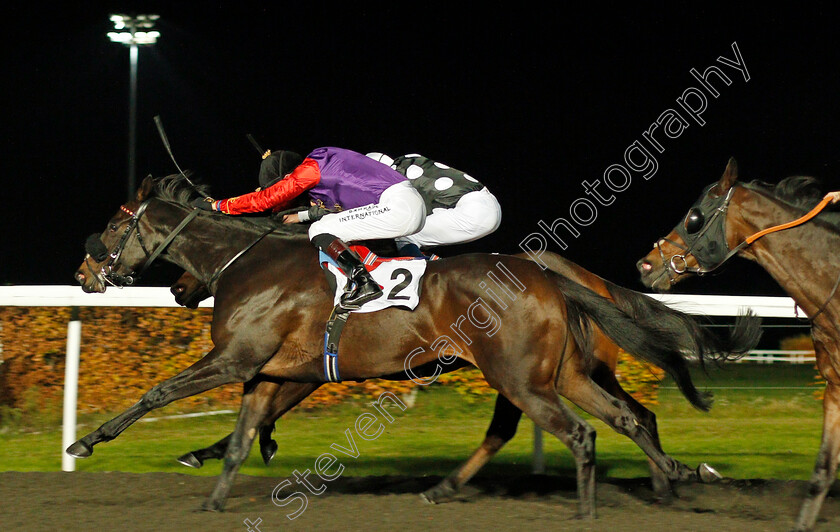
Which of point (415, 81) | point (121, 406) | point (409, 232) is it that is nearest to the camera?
point (409, 232)

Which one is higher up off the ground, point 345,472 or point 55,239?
point 345,472

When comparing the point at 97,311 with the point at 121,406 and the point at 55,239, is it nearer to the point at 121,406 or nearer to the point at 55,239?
the point at 121,406

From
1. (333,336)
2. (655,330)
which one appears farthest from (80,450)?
(655,330)

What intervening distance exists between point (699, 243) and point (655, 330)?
44 cm

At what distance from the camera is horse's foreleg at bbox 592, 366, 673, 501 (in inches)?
157

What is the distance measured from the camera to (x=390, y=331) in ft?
12.1

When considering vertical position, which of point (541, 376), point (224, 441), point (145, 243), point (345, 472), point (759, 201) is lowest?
point (345, 472)

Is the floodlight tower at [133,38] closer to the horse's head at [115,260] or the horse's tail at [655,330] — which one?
the horse's head at [115,260]

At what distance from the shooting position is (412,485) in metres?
4.24

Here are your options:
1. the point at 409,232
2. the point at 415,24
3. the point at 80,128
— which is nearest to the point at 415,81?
the point at 415,24

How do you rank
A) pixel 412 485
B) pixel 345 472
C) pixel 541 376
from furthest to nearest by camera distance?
pixel 345 472
pixel 412 485
pixel 541 376

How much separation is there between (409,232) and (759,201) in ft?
4.88

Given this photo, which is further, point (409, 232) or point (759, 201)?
point (409, 232)

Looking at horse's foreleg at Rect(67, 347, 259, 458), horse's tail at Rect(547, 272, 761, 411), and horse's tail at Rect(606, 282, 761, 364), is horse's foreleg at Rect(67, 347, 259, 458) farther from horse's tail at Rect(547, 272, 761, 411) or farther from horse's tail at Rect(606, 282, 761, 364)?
horse's tail at Rect(606, 282, 761, 364)
